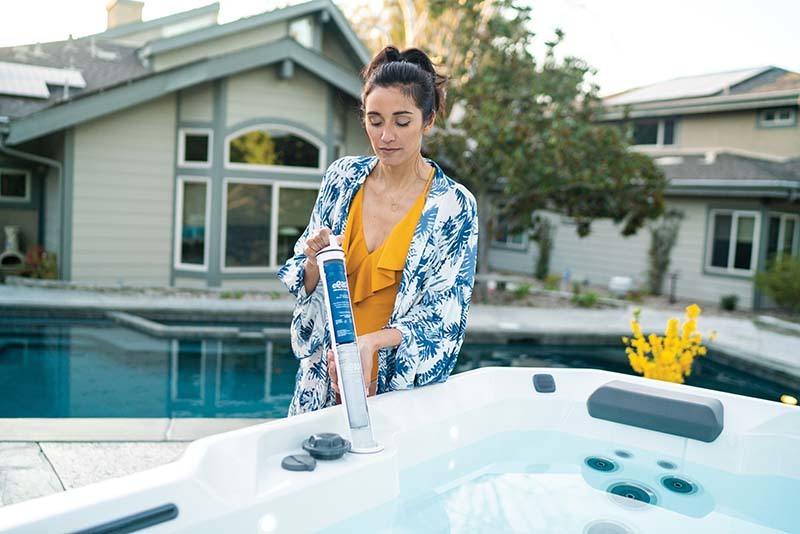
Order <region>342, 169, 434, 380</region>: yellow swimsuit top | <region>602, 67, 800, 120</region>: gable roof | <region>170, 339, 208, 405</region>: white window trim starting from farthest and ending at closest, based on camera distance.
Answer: <region>602, 67, 800, 120</region>: gable roof < <region>170, 339, 208, 405</region>: white window trim < <region>342, 169, 434, 380</region>: yellow swimsuit top

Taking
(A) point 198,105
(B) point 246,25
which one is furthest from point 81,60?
(A) point 198,105

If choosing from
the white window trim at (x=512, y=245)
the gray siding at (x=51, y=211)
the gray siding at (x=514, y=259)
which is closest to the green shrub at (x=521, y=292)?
the gray siding at (x=514, y=259)

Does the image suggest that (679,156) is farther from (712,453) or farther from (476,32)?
(712,453)

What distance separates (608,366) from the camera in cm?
726

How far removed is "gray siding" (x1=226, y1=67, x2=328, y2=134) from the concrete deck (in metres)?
2.84

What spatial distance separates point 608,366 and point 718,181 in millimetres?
6060

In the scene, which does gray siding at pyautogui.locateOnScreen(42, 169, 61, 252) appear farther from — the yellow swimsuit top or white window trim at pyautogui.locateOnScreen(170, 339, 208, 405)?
the yellow swimsuit top

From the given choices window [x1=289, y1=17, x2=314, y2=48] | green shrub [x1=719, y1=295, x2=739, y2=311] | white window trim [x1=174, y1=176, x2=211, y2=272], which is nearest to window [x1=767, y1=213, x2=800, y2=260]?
green shrub [x1=719, y1=295, x2=739, y2=311]

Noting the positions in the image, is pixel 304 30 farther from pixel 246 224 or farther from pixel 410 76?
pixel 410 76

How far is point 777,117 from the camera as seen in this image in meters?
13.6

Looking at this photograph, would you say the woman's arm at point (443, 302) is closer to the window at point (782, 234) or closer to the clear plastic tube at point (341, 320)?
the clear plastic tube at point (341, 320)

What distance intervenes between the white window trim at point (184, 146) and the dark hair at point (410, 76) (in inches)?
335

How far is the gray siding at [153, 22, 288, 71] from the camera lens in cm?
1140

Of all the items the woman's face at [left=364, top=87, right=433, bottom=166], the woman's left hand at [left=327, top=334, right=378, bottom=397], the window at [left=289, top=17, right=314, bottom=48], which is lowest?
the woman's left hand at [left=327, top=334, right=378, bottom=397]
